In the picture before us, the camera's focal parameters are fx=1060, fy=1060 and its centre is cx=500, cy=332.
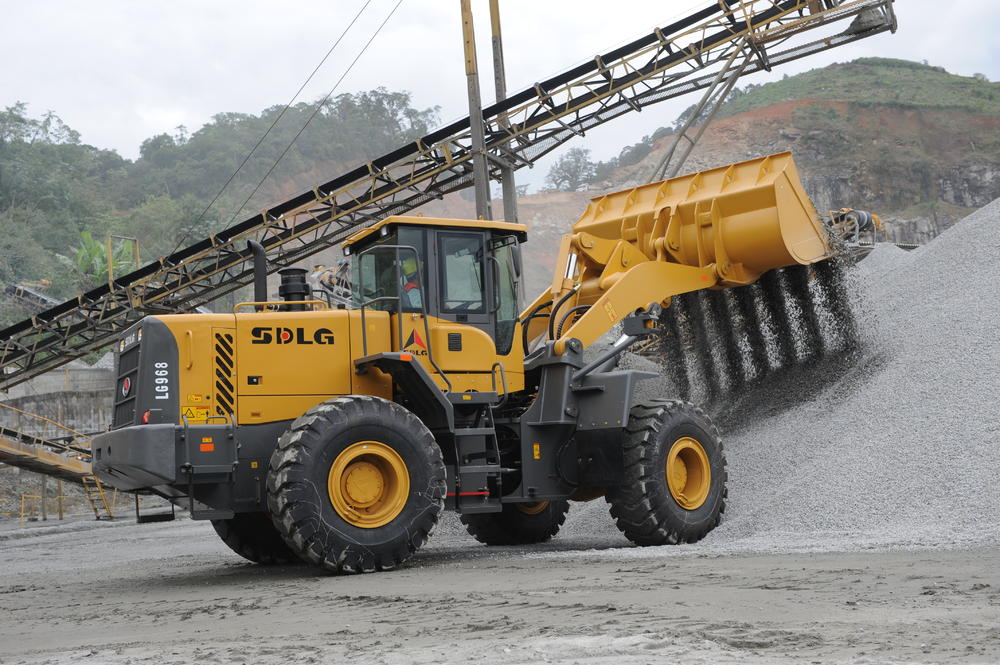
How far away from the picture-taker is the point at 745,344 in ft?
42.9

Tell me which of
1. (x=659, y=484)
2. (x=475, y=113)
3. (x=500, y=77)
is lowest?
(x=659, y=484)

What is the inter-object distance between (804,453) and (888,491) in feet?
4.60

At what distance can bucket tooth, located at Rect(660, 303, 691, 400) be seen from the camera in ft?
43.4

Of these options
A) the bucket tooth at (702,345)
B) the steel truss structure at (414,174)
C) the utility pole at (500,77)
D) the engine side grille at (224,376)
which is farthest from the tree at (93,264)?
the engine side grille at (224,376)

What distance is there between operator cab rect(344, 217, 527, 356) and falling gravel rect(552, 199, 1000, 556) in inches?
100

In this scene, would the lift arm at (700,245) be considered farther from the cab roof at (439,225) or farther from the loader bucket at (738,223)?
the cab roof at (439,225)

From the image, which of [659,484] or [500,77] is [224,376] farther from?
[500,77]

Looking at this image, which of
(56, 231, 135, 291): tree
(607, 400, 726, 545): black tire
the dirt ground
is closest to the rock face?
(56, 231, 135, 291): tree

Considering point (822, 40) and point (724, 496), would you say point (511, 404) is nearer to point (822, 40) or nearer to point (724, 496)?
point (724, 496)

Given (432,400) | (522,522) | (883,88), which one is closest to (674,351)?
(522,522)

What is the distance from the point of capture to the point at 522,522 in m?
11.1

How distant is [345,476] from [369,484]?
233mm

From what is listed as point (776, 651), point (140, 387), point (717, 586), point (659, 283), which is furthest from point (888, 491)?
point (140, 387)

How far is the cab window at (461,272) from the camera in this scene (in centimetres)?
929
